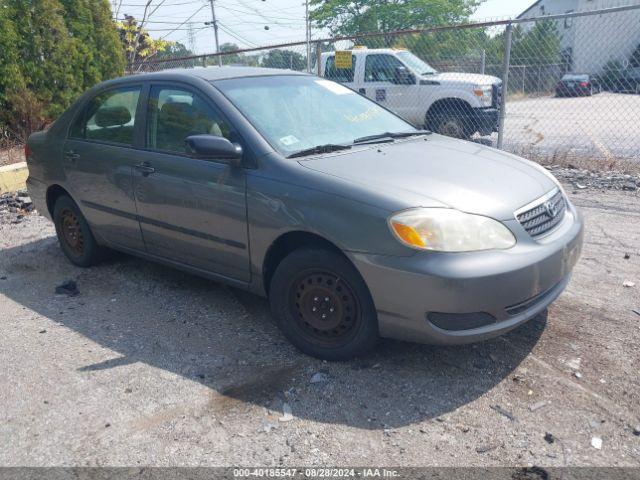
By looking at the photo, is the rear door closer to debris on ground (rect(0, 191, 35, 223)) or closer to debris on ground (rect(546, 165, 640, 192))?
debris on ground (rect(0, 191, 35, 223))

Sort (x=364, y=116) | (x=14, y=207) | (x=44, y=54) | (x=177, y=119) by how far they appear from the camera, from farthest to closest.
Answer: (x=44, y=54), (x=14, y=207), (x=364, y=116), (x=177, y=119)

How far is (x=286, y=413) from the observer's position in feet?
9.93

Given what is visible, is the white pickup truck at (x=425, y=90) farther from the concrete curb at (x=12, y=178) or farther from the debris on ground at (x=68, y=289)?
the debris on ground at (x=68, y=289)

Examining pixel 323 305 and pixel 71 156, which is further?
pixel 71 156

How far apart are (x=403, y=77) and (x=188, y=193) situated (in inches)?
301

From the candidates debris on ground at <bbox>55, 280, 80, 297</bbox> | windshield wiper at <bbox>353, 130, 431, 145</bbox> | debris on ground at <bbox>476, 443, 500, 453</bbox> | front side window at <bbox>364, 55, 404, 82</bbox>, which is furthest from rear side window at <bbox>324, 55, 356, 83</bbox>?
debris on ground at <bbox>476, 443, 500, 453</bbox>

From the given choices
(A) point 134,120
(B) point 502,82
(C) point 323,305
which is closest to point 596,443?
(C) point 323,305

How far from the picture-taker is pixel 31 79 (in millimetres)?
9891

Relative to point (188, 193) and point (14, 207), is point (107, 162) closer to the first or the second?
point (188, 193)

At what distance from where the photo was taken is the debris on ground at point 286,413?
2979mm

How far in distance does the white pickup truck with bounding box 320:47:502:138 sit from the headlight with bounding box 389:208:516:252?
7.13m

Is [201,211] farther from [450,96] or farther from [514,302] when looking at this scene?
[450,96]

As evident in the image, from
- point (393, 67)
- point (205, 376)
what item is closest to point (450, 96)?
point (393, 67)

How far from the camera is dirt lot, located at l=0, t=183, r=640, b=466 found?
2.73 metres
